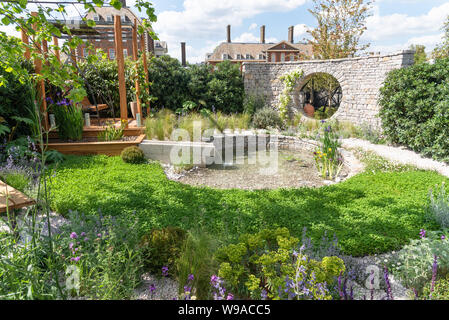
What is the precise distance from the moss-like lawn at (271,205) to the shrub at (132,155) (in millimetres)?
850

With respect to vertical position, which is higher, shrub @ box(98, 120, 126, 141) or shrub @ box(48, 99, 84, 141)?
shrub @ box(48, 99, 84, 141)

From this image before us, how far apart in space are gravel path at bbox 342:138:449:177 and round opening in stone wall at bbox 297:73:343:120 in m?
5.82

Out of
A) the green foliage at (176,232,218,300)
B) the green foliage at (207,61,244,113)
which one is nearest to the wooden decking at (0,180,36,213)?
the green foliage at (176,232,218,300)

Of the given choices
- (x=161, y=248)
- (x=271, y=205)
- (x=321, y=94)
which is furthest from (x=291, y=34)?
(x=161, y=248)

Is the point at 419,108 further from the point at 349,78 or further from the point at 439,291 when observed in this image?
the point at 439,291

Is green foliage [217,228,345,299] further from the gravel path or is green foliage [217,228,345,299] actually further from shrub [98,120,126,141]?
shrub [98,120,126,141]

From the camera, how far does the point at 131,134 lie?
7867mm

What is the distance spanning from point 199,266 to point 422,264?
1838 mm

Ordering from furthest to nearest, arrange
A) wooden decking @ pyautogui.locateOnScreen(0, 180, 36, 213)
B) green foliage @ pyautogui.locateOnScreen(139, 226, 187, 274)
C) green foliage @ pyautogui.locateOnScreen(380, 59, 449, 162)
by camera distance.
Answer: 1. green foliage @ pyautogui.locateOnScreen(380, 59, 449, 162)
2. wooden decking @ pyautogui.locateOnScreen(0, 180, 36, 213)
3. green foliage @ pyautogui.locateOnScreen(139, 226, 187, 274)

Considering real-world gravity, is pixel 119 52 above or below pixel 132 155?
above

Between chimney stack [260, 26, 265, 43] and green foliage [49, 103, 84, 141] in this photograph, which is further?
chimney stack [260, 26, 265, 43]

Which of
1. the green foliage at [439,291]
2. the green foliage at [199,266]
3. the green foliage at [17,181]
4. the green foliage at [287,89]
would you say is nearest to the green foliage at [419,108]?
the green foliage at [287,89]

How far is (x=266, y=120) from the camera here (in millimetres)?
10773

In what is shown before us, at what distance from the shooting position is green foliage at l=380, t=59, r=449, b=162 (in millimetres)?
6172
